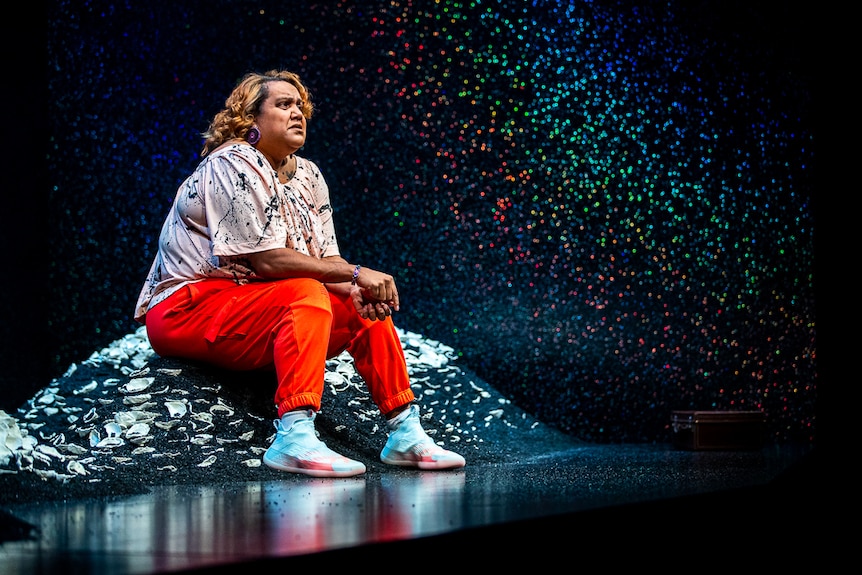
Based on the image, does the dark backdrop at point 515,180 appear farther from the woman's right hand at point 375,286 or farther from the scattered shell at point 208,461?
the scattered shell at point 208,461

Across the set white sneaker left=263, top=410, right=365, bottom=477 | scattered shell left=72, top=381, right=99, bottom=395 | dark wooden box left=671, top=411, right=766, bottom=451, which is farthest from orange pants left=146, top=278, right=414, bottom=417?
dark wooden box left=671, top=411, right=766, bottom=451

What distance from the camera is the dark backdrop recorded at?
9.76 ft

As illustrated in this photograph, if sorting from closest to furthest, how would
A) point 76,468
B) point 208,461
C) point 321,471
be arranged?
point 76,468
point 321,471
point 208,461

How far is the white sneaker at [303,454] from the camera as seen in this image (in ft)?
5.94

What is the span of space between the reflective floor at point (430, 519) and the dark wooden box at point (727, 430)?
22.2 inches

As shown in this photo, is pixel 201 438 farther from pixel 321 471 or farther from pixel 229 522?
pixel 229 522

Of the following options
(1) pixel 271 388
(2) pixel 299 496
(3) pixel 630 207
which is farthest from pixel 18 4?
(2) pixel 299 496

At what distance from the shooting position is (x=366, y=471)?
1938 millimetres

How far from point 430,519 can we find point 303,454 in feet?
2.45

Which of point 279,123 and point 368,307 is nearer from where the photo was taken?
point 368,307

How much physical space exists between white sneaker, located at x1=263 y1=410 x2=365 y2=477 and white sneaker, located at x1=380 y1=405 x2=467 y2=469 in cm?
18

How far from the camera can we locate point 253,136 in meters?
2.21

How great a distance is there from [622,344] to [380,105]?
1.16 metres

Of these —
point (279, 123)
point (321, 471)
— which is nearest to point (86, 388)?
point (279, 123)
